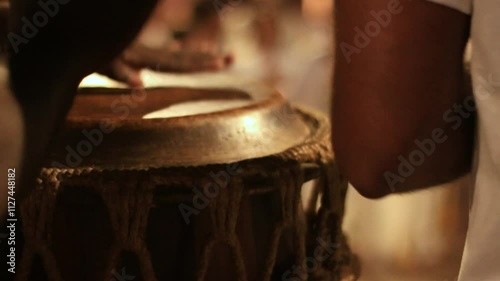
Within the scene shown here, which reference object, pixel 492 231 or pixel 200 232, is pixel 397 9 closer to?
pixel 492 231

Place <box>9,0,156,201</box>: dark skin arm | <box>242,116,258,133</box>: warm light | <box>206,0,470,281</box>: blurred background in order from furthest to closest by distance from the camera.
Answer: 1. <box>206,0,470,281</box>: blurred background
2. <box>242,116,258,133</box>: warm light
3. <box>9,0,156,201</box>: dark skin arm

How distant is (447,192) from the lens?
1716 millimetres

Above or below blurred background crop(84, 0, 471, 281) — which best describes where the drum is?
above

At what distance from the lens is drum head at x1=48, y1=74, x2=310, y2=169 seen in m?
0.73

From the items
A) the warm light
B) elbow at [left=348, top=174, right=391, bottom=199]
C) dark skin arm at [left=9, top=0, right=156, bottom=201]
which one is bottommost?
elbow at [left=348, top=174, right=391, bottom=199]

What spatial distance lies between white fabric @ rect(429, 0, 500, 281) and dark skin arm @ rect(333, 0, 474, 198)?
0.04 m

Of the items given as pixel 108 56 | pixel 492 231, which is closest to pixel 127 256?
pixel 108 56

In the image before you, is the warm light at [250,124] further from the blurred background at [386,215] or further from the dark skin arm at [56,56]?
the dark skin arm at [56,56]

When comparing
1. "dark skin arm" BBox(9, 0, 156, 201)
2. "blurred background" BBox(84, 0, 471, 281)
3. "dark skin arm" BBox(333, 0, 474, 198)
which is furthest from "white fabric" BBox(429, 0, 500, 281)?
"dark skin arm" BBox(9, 0, 156, 201)

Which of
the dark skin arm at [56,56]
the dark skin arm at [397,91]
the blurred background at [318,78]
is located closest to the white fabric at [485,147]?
the dark skin arm at [397,91]

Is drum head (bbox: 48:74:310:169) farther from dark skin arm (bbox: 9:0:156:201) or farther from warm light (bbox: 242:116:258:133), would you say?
dark skin arm (bbox: 9:0:156:201)

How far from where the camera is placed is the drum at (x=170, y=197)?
0.70 metres

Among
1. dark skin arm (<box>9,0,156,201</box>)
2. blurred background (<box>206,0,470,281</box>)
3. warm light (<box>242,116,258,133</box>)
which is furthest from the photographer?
blurred background (<box>206,0,470,281</box>)

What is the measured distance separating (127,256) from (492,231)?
38 cm
